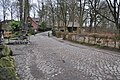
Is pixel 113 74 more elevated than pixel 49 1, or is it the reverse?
pixel 49 1

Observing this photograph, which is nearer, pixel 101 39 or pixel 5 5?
pixel 101 39

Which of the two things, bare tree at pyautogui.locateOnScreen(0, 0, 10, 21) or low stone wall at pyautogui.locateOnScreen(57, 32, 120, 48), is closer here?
low stone wall at pyautogui.locateOnScreen(57, 32, 120, 48)

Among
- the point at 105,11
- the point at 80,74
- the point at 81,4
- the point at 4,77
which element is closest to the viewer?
the point at 4,77

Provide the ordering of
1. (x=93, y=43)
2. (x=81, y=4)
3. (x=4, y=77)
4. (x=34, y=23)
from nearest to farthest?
(x=4, y=77) → (x=93, y=43) → (x=81, y=4) → (x=34, y=23)

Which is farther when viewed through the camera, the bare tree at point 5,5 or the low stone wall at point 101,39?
the bare tree at point 5,5

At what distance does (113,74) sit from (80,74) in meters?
1.27

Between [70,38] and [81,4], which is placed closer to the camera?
[70,38]

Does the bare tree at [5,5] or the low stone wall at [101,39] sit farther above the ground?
the bare tree at [5,5]

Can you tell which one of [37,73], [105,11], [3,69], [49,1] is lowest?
[37,73]

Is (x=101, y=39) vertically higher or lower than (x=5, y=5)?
lower

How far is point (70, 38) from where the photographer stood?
30.0m

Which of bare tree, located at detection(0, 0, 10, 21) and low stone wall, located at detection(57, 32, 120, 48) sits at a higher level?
bare tree, located at detection(0, 0, 10, 21)

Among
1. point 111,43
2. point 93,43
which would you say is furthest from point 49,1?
point 111,43

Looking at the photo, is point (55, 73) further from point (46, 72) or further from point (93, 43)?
point (93, 43)
